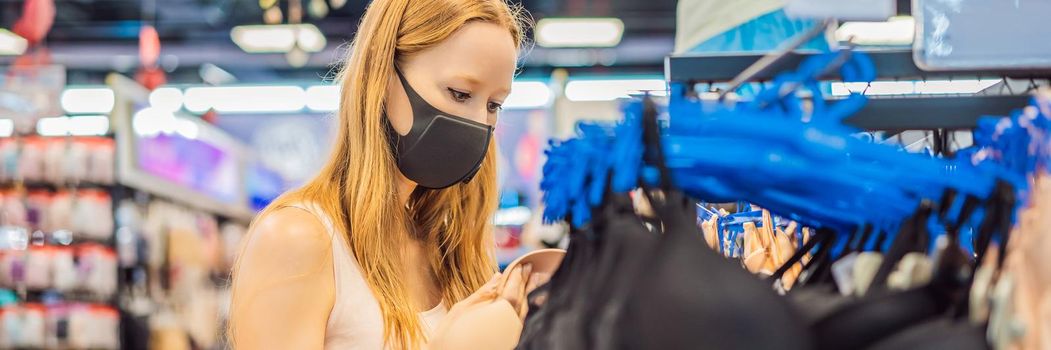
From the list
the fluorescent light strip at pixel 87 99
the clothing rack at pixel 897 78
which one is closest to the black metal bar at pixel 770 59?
the clothing rack at pixel 897 78

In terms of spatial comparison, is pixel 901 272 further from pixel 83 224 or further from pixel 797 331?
pixel 83 224

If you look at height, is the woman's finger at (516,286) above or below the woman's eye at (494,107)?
below

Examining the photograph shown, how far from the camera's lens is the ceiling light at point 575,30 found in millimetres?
9250

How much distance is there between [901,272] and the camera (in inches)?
31.8

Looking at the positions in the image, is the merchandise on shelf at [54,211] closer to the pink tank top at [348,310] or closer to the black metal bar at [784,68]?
the pink tank top at [348,310]

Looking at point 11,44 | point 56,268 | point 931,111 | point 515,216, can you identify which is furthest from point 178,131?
point 931,111

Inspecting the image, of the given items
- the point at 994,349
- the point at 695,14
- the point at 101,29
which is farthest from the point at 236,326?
the point at 101,29

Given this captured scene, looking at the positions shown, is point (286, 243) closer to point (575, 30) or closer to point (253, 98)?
point (575, 30)

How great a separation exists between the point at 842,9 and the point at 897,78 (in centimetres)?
12

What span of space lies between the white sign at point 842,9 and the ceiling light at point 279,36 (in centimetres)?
807

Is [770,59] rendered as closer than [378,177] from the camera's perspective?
Yes

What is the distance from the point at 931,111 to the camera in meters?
0.92

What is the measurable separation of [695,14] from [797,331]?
75 cm

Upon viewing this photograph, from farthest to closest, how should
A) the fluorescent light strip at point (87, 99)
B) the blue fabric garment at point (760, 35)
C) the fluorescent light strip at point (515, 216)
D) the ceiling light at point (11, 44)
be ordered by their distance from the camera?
1. the fluorescent light strip at point (87, 99)
2. the ceiling light at point (11, 44)
3. the fluorescent light strip at point (515, 216)
4. the blue fabric garment at point (760, 35)
